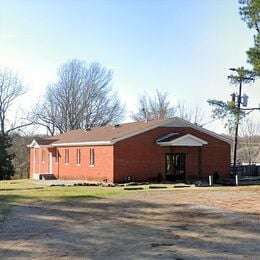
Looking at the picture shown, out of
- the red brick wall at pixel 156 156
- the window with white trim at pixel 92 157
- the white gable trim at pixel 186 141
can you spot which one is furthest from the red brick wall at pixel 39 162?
the white gable trim at pixel 186 141

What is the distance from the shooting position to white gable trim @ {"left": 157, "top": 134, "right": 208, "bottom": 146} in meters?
34.6

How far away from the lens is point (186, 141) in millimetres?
35125

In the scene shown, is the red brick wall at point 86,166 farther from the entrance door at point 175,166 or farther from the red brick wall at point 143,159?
the entrance door at point 175,166

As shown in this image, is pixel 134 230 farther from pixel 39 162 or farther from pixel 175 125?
pixel 39 162

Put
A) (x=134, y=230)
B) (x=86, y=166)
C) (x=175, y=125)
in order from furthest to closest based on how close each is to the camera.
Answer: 1. (x=86, y=166)
2. (x=175, y=125)
3. (x=134, y=230)

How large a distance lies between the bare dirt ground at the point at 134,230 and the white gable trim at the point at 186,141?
1497 cm

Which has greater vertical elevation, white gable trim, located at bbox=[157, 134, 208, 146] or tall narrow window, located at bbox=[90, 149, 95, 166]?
white gable trim, located at bbox=[157, 134, 208, 146]

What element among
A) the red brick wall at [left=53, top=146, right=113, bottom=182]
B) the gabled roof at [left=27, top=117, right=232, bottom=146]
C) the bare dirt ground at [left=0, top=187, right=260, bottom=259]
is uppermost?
the gabled roof at [left=27, top=117, right=232, bottom=146]

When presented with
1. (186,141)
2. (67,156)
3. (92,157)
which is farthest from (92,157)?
(186,141)

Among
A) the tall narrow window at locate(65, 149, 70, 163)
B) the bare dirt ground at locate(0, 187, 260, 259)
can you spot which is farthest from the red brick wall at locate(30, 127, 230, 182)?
the bare dirt ground at locate(0, 187, 260, 259)

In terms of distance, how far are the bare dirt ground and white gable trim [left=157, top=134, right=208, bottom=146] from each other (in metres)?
15.0

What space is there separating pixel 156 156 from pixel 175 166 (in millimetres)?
1882

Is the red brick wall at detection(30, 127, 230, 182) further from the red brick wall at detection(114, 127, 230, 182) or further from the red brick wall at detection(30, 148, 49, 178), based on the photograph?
the red brick wall at detection(30, 148, 49, 178)

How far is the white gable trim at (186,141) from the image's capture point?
Answer: 114 ft
